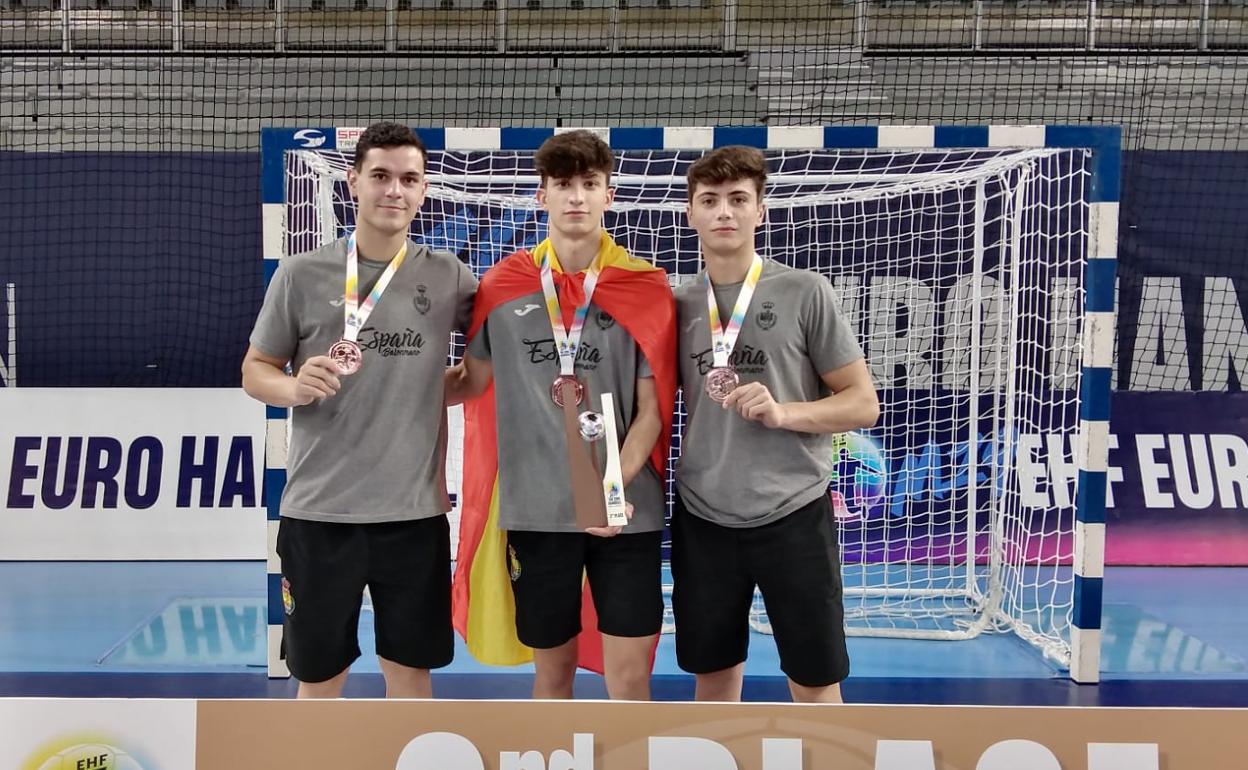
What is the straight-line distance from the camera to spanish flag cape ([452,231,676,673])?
2424 millimetres

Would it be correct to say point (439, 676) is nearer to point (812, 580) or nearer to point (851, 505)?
point (812, 580)

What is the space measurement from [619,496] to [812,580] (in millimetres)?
562

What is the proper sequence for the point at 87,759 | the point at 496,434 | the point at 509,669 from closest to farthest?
1. the point at 87,759
2. the point at 496,434
3. the point at 509,669

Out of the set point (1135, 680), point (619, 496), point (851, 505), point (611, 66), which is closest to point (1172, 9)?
point (611, 66)

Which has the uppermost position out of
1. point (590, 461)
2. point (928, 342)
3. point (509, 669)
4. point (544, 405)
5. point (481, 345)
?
point (928, 342)

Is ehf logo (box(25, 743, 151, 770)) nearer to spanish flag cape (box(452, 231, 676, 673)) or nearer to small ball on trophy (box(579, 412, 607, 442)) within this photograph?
spanish flag cape (box(452, 231, 676, 673))

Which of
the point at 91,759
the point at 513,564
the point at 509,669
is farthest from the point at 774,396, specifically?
the point at 509,669

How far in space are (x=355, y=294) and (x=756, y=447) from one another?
1.09 metres

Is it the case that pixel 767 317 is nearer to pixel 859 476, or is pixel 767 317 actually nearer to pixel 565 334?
pixel 565 334

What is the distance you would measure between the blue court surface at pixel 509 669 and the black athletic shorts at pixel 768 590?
1310 mm

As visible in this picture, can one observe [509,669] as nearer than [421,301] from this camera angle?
No

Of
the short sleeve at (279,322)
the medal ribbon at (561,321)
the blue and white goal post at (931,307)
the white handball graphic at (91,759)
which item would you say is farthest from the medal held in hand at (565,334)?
the white handball graphic at (91,759)

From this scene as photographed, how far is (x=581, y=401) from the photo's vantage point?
7.84 ft

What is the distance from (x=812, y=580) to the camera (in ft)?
7.82
